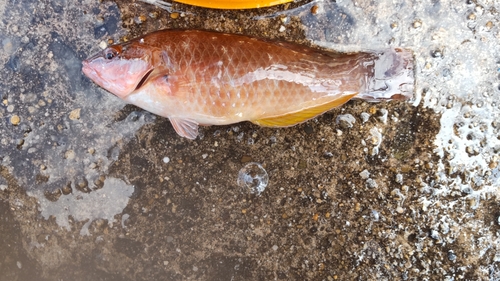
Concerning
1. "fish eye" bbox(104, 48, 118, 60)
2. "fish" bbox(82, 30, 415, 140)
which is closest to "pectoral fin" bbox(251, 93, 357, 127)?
"fish" bbox(82, 30, 415, 140)

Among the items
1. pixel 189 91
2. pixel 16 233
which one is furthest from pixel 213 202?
pixel 16 233

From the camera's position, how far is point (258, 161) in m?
2.98

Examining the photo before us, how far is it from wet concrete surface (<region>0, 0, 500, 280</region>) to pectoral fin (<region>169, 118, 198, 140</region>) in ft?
0.81

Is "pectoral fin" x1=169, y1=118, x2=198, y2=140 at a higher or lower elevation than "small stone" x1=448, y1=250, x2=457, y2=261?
higher

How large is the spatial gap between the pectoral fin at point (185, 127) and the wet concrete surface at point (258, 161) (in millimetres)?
246

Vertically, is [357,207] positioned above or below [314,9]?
below

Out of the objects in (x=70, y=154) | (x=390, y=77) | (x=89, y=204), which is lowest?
(x=89, y=204)

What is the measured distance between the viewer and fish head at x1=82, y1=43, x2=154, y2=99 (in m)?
2.56

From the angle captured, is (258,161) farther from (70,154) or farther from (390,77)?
(70,154)

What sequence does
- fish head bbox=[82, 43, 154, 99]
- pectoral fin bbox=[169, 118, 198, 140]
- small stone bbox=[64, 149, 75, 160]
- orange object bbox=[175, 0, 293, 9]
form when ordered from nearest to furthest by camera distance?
fish head bbox=[82, 43, 154, 99]
pectoral fin bbox=[169, 118, 198, 140]
orange object bbox=[175, 0, 293, 9]
small stone bbox=[64, 149, 75, 160]

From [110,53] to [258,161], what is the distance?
126 cm

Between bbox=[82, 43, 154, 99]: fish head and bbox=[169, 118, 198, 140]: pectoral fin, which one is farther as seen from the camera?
bbox=[169, 118, 198, 140]: pectoral fin

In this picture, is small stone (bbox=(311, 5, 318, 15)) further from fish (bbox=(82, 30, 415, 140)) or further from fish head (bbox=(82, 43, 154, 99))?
fish head (bbox=(82, 43, 154, 99))

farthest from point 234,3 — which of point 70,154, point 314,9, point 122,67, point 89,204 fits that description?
point 89,204
